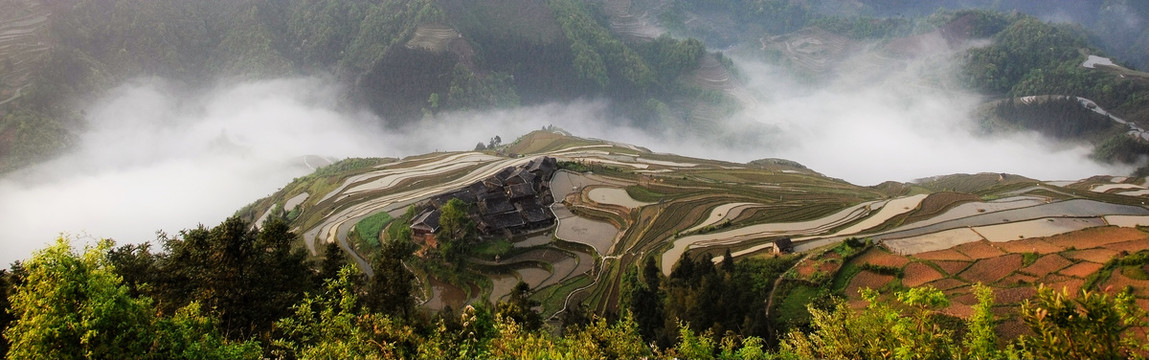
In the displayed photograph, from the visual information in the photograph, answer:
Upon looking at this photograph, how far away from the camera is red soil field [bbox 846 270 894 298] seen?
70.6 ft

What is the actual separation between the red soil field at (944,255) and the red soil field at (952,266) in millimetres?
603

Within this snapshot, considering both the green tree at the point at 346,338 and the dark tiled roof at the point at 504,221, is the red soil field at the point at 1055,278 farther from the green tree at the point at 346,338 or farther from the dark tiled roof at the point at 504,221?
the dark tiled roof at the point at 504,221

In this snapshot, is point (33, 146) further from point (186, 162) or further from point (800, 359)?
point (800, 359)

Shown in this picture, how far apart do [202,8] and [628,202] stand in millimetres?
112308

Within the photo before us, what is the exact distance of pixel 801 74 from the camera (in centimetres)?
14738

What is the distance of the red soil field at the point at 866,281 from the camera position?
847 inches

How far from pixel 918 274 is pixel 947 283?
4.39 ft

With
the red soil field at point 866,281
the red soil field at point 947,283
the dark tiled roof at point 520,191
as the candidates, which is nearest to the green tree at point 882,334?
the red soil field at point 947,283

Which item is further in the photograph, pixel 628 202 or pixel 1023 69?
pixel 1023 69

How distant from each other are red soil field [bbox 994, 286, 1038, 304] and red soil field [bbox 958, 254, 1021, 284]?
105cm

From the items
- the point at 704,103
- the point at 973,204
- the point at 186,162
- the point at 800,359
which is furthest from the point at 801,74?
the point at 800,359

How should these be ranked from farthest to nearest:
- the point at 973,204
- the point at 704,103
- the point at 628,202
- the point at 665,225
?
1. the point at 704,103
2. the point at 628,202
3. the point at 665,225
4. the point at 973,204

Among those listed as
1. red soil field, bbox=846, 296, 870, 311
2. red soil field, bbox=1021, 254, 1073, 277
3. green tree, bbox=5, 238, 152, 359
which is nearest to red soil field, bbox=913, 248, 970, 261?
red soil field, bbox=1021, 254, 1073, 277

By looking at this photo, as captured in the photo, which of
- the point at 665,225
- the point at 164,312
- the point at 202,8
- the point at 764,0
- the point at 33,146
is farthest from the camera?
the point at 764,0
